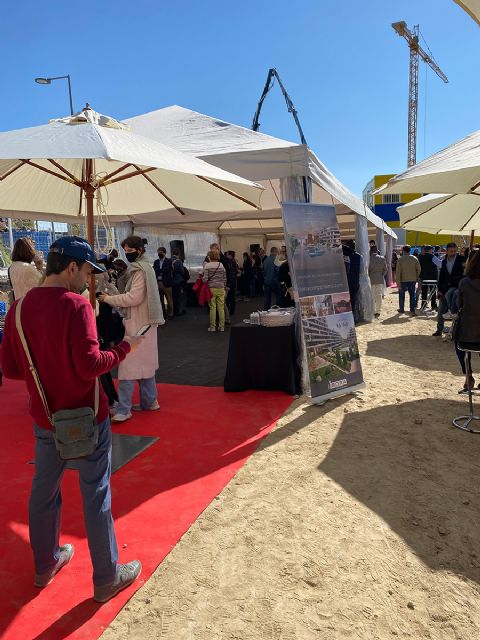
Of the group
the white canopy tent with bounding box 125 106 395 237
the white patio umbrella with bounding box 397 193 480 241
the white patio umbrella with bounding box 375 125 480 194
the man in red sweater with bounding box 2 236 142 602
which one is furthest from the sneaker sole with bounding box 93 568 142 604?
the white patio umbrella with bounding box 397 193 480 241

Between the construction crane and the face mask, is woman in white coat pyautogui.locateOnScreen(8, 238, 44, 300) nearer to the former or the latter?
the face mask

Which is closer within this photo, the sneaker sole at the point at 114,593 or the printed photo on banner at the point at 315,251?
the sneaker sole at the point at 114,593

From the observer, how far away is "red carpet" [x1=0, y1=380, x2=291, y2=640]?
1.98m

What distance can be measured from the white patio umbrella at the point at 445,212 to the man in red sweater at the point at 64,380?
589 centimetres

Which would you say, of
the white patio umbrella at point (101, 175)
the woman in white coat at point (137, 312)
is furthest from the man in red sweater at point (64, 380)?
the woman in white coat at point (137, 312)

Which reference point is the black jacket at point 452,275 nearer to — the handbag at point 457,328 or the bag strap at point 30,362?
the handbag at point 457,328

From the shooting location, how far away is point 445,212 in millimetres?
6930

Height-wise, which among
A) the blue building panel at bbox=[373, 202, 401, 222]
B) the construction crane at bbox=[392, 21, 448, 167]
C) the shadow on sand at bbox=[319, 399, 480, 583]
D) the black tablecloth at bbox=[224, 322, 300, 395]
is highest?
the construction crane at bbox=[392, 21, 448, 167]

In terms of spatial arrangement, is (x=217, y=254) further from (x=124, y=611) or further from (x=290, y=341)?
(x=124, y=611)

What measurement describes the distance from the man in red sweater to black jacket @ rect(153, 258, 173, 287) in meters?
9.18

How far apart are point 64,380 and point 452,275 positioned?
765 cm

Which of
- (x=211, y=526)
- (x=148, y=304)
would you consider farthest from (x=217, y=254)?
(x=211, y=526)

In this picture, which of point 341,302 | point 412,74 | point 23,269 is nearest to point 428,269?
point 341,302

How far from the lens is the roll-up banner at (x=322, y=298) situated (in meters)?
4.54
